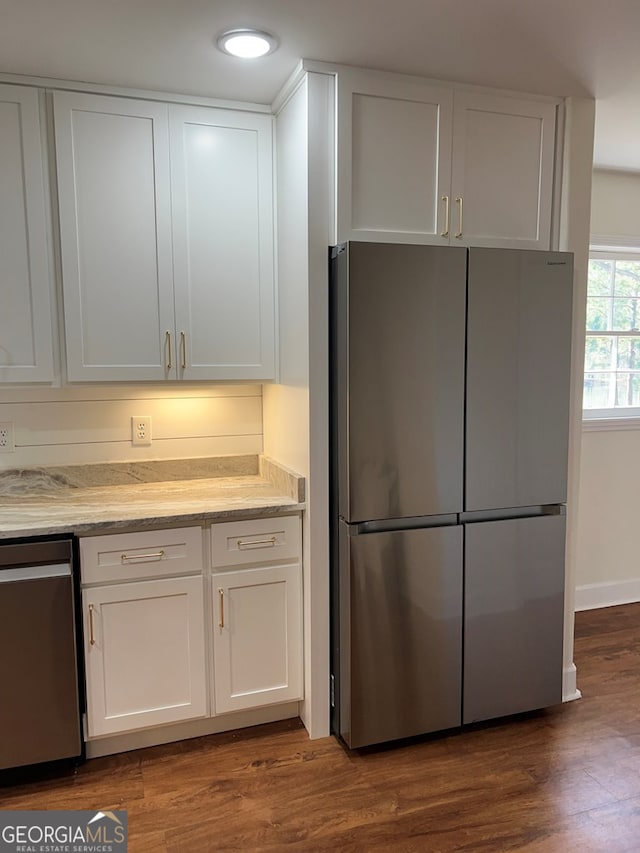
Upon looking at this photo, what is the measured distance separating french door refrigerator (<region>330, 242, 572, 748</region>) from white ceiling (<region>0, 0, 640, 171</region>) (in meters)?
0.62

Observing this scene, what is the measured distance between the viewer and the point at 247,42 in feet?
6.36

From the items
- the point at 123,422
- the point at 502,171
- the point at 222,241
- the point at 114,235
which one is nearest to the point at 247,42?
the point at 222,241

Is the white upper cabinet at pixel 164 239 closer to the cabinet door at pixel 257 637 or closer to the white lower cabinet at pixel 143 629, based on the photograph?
the white lower cabinet at pixel 143 629

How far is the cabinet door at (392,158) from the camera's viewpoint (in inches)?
85.3

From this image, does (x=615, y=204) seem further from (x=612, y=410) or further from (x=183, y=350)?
(x=183, y=350)

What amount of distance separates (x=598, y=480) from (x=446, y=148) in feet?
7.04

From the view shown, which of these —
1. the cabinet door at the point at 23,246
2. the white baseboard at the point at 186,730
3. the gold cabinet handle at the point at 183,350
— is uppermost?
the cabinet door at the point at 23,246

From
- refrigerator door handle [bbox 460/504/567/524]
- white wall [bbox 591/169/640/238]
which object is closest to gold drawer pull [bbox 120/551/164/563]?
refrigerator door handle [bbox 460/504/567/524]

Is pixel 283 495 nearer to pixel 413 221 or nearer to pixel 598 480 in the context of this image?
pixel 413 221

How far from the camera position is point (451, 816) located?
1.98 m

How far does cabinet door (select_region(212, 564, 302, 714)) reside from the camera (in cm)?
233

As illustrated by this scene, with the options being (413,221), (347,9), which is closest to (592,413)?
(413,221)

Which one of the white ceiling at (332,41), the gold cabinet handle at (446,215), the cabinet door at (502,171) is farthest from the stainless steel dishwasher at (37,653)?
the cabinet door at (502,171)

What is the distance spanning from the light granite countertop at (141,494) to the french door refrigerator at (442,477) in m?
0.38
